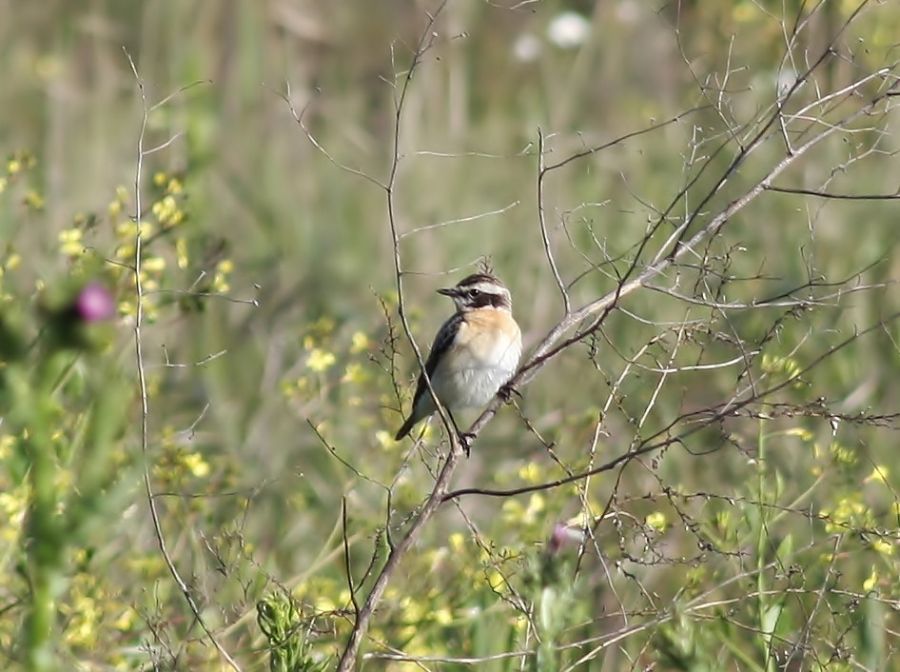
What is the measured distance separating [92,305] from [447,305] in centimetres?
536

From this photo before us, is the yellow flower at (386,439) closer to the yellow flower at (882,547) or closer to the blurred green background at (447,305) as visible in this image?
the blurred green background at (447,305)

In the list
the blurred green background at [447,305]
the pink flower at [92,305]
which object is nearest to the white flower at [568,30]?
the blurred green background at [447,305]

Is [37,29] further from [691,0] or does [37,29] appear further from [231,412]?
[231,412]

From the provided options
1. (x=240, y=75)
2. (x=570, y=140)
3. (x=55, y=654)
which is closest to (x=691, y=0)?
(x=570, y=140)

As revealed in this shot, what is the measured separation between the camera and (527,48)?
10.8m

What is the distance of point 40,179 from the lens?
22.5 ft

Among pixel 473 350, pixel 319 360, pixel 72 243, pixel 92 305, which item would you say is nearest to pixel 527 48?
pixel 473 350

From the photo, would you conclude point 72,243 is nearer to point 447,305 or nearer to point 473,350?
point 473,350

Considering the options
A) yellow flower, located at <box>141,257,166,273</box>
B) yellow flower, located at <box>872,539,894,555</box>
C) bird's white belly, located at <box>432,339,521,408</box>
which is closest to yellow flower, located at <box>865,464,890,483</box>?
yellow flower, located at <box>872,539,894,555</box>

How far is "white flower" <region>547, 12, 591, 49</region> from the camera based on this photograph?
Result: 35.0ft

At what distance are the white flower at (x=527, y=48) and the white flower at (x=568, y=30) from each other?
4.9 inches

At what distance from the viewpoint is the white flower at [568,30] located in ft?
35.0

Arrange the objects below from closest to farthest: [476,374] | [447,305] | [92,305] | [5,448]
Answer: [92,305]
[5,448]
[476,374]
[447,305]

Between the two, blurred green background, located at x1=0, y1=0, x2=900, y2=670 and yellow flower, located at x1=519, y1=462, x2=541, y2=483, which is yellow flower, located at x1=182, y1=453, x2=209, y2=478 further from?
Answer: yellow flower, located at x1=519, y1=462, x2=541, y2=483
